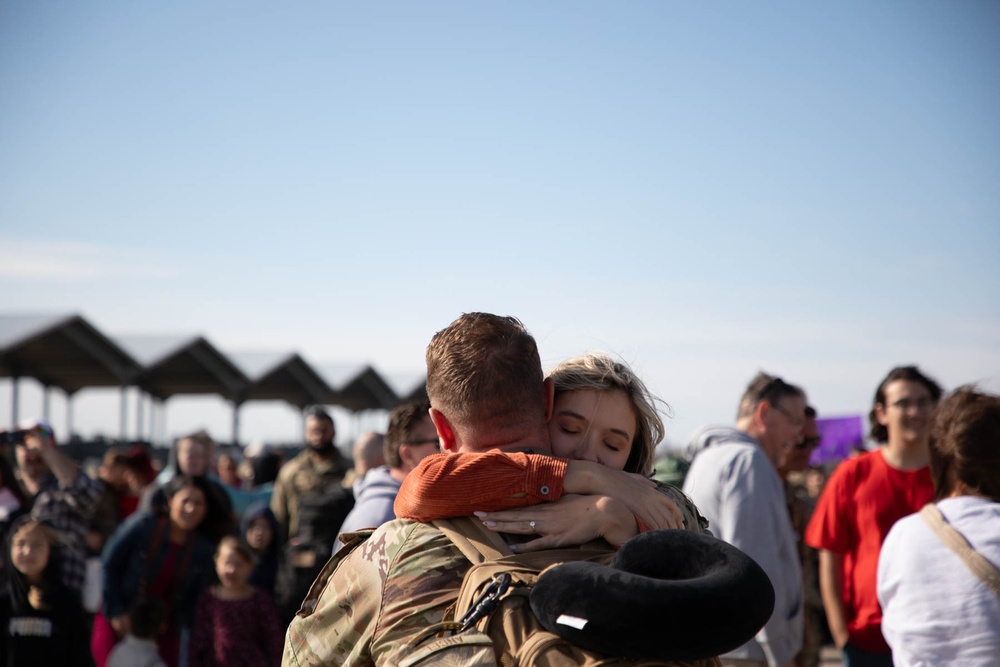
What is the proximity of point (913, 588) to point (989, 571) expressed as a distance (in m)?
0.26

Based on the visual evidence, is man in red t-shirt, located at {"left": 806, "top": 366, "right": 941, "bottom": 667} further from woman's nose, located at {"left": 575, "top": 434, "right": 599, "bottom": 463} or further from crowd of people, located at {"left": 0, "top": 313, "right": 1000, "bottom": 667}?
woman's nose, located at {"left": 575, "top": 434, "right": 599, "bottom": 463}

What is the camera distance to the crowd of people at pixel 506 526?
6.53 feet

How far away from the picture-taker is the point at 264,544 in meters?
8.10

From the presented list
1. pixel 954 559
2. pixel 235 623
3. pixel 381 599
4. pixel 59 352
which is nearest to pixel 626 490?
pixel 381 599

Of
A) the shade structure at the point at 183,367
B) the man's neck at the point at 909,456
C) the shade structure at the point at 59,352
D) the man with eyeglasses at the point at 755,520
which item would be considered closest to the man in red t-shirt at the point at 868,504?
the man's neck at the point at 909,456

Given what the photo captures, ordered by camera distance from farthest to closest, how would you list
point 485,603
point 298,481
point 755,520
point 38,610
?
point 298,481 → point 38,610 → point 755,520 → point 485,603

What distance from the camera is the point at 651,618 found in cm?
165

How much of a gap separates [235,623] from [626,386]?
5.27m

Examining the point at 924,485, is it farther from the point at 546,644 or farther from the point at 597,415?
the point at 546,644

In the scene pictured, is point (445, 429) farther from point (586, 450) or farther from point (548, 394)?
point (586, 450)

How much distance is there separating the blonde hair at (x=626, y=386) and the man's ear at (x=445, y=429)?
1.17ft

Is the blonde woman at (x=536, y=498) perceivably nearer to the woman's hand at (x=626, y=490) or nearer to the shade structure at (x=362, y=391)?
the woman's hand at (x=626, y=490)

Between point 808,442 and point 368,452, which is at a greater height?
point 808,442

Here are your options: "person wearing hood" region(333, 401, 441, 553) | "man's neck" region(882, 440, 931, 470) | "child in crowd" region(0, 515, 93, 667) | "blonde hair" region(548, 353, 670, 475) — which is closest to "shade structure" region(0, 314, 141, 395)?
"child in crowd" region(0, 515, 93, 667)
